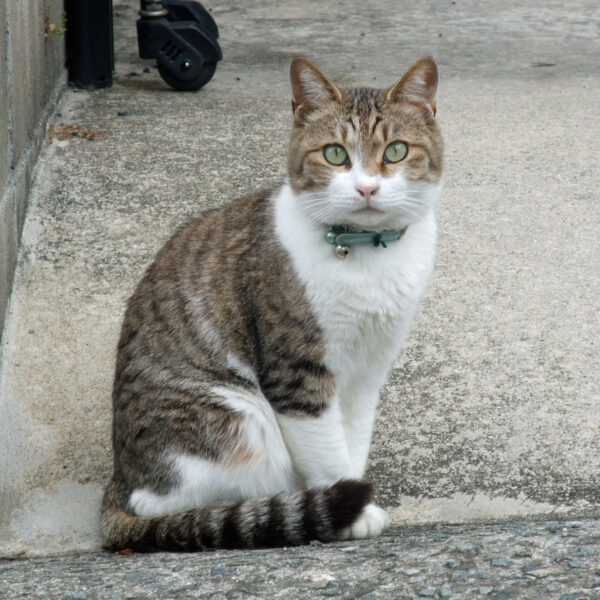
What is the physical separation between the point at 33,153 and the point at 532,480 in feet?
9.51

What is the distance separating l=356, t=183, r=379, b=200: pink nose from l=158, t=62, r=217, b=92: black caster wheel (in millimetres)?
3545

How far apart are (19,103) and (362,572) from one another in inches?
111

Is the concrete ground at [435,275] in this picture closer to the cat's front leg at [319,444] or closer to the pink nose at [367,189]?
the cat's front leg at [319,444]

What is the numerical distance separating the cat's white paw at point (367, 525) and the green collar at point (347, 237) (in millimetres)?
744

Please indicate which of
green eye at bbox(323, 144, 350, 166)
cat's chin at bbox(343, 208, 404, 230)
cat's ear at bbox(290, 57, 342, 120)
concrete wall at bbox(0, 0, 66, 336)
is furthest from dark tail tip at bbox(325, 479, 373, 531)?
concrete wall at bbox(0, 0, 66, 336)

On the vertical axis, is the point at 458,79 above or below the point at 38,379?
above

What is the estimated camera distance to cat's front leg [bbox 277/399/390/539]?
2811 mm

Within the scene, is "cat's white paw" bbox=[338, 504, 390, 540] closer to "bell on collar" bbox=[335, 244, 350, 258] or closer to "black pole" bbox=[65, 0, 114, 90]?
"bell on collar" bbox=[335, 244, 350, 258]

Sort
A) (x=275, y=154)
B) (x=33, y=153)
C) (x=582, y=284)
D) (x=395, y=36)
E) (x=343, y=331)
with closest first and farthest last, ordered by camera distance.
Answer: (x=343, y=331) → (x=582, y=284) → (x=33, y=153) → (x=275, y=154) → (x=395, y=36)

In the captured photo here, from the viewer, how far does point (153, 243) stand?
438 cm

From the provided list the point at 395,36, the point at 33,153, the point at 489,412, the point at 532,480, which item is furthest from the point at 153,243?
the point at 395,36

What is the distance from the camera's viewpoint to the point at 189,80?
236 inches

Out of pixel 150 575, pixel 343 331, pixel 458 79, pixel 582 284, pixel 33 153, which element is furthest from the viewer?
pixel 458 79

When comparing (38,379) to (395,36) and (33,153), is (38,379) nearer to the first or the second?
(33,153)
